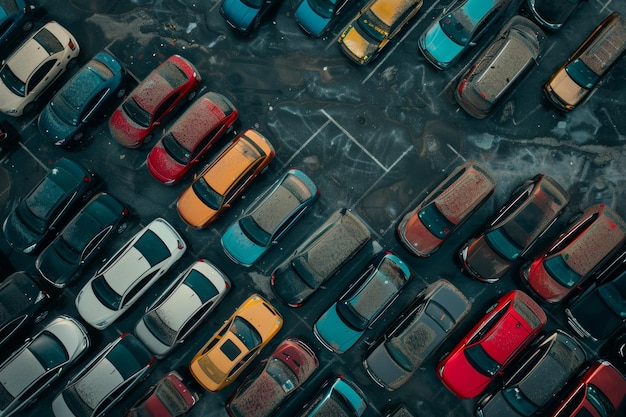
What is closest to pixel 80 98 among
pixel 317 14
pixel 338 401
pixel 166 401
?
pixel 317 14

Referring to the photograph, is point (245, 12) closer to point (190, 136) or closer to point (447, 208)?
point (190, 136)

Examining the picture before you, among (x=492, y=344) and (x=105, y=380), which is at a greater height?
(x=492, y=344)

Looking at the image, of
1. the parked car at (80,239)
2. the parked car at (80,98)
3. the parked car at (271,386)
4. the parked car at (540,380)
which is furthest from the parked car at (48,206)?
the parked car at (540,380)

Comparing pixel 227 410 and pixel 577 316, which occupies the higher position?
pixel 577 316

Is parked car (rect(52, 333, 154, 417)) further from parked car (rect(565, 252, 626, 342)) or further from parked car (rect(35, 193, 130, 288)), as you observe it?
parked car (rect(565, 252, 626, 342))

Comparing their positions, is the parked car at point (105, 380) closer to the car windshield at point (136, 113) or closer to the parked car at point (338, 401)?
the parked car at point (338, 401)

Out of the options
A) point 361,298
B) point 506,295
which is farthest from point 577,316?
point 361,298

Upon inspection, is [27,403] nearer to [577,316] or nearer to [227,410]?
[227,410]
